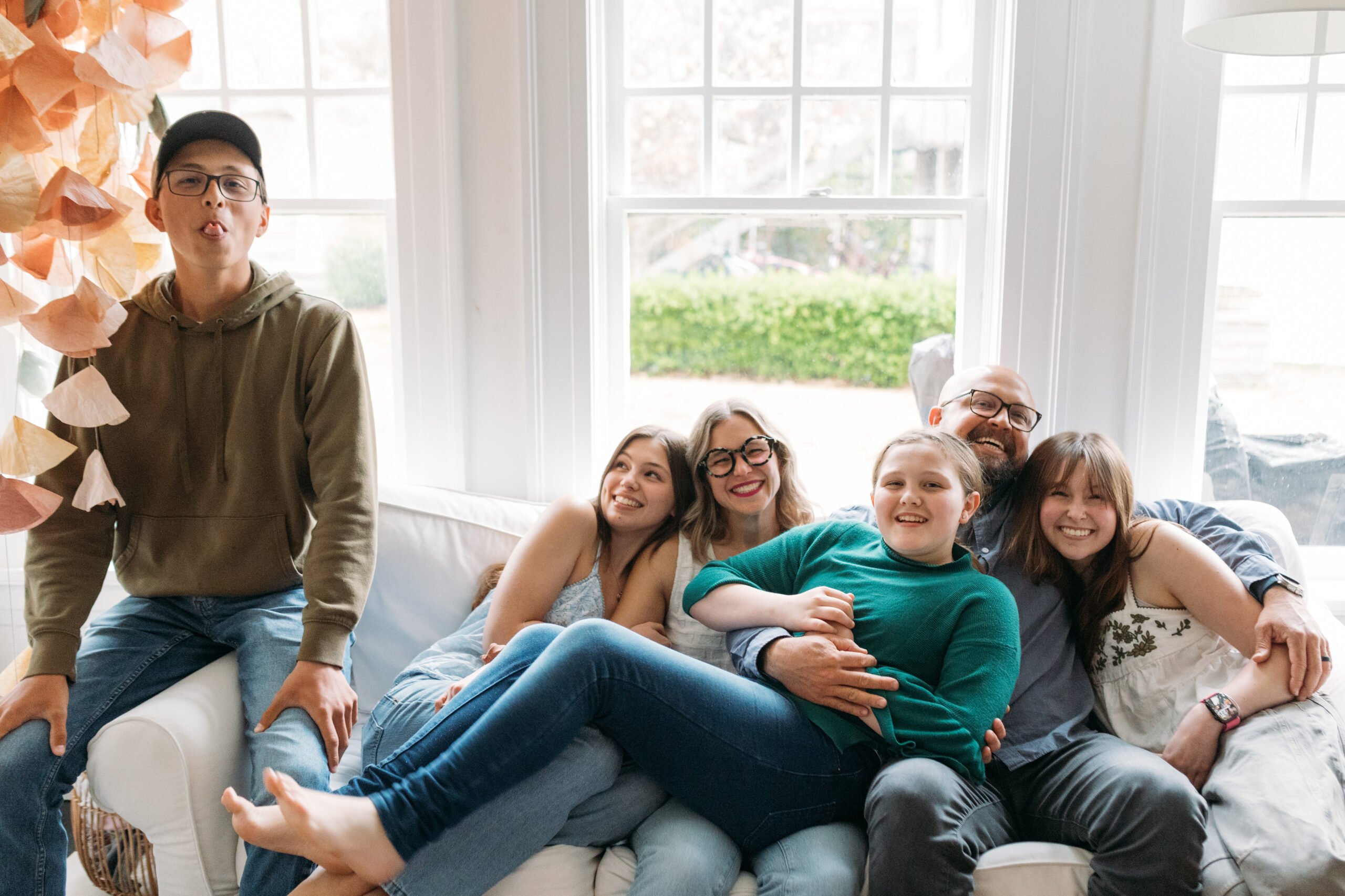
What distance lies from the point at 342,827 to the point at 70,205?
3.56 feet

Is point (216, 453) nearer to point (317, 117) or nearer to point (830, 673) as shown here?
point (317, 117)

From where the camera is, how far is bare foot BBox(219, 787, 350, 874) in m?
1.40

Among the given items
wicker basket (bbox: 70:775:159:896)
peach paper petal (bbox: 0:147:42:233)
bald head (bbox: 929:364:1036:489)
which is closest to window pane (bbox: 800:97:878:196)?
bald head (bbox: 929:364:1036:489)

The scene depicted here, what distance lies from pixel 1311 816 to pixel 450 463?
1.98 m

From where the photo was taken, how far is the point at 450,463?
2.59 meters

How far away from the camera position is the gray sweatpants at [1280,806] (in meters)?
1.43

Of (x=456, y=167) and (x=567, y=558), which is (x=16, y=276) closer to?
(x=456, y=167)

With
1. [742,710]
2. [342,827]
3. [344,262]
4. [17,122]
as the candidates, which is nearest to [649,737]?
[742,710]

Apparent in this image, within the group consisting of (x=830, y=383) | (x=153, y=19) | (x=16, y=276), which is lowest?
(x=830, y=383)

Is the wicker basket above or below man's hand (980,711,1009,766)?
below

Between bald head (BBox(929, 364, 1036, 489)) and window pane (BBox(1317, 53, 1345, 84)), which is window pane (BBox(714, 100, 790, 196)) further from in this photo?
window pane (BBox(1317, 53, 1345, 84))

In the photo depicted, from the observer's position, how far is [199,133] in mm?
1842

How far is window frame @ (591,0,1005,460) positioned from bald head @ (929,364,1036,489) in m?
0.41

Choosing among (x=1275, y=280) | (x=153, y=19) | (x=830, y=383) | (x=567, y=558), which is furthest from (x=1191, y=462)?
(x=153, y=19)
